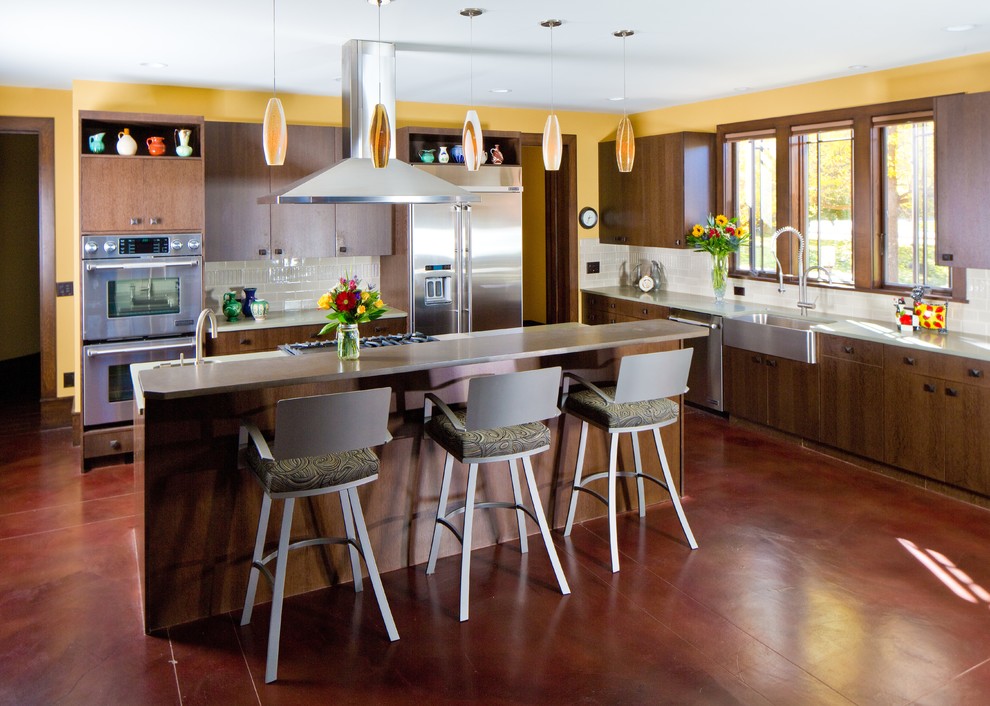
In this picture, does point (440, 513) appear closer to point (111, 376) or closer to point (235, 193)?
point (111, 376)

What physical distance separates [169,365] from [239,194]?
2.45 metres

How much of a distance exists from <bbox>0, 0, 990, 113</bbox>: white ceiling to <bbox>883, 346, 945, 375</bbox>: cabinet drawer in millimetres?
1788

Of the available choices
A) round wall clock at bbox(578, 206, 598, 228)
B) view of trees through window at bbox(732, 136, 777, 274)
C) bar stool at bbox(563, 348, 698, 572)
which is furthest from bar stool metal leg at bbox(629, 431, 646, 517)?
round wall clock at bbox(578, 206, 598, 228)

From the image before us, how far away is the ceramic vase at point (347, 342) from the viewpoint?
3.82 m

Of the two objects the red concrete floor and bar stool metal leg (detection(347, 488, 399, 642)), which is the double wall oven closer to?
the red concrete floor

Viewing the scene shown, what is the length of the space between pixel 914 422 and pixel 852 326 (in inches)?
34.1

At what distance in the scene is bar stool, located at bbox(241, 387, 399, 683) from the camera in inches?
121

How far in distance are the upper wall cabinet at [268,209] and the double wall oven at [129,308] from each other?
0.41m

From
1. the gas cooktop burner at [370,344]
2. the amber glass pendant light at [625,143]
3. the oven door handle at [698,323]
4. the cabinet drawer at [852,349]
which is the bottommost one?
the cabinet drawer at [852,349]

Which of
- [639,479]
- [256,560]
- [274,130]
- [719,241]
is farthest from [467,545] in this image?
[719,241]

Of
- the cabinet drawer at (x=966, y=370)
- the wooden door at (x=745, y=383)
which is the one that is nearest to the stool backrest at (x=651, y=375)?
the cabinet drawer at (x=966, y=370)

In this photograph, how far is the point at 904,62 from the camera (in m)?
5.36

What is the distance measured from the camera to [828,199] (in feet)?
20.0

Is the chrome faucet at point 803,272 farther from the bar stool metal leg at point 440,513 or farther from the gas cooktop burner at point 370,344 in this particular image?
the bar stool metal leg at point 440,513
